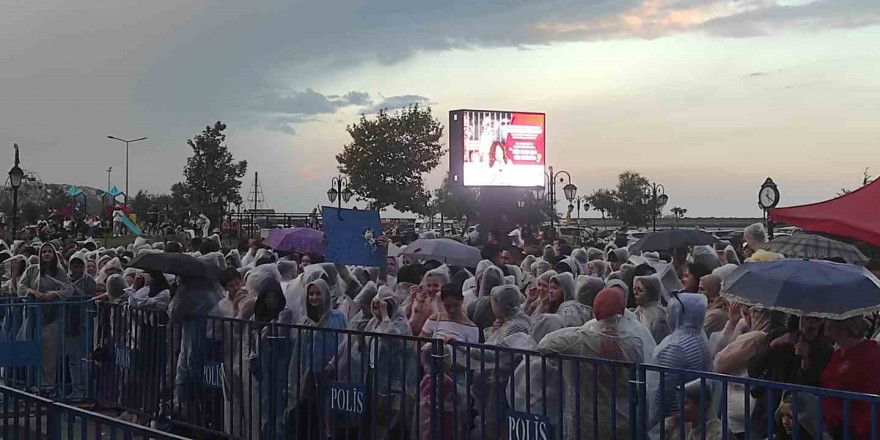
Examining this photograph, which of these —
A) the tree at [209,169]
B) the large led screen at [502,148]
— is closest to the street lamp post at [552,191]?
the large led screen at [502,148]

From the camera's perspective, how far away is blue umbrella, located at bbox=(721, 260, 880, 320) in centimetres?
487

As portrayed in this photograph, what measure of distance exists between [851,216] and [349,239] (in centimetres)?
496

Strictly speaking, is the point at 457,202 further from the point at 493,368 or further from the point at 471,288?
the point at 493,368

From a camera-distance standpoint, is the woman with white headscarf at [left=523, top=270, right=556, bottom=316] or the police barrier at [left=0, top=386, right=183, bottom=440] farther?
the woman with white headscarf at [left=523, top=270, right=556, bottom=316]

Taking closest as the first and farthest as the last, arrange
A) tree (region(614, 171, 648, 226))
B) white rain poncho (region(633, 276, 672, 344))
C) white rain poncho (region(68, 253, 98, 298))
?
white rain poncho (region(633, 276, 672, 344)) < white rain poncho (region(68, 253, 98, 298)) < tree (region(614, 171, 648, 226))

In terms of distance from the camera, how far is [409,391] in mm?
6332

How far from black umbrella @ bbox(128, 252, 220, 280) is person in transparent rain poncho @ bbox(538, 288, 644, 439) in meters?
3.89

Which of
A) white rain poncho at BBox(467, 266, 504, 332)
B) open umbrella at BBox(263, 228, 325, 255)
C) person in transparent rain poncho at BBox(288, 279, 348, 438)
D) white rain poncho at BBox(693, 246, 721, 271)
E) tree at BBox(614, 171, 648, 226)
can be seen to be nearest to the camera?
person in transparent rain poncho at BBox(288, 279, 348, 438)

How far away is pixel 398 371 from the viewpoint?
20.8ft

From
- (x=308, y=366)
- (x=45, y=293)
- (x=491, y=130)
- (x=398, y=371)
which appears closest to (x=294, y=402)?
(x=308, y=366)

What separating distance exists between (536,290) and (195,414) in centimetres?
342

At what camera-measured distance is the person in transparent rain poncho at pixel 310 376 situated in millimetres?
6812

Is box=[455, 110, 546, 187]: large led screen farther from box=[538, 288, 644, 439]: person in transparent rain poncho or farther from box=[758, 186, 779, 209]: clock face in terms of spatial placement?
box=[538, 288, 644, 439]: person in transparent rain poncho

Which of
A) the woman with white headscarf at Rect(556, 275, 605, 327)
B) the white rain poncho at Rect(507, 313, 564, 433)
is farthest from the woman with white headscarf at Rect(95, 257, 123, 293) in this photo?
the white rain poncho at Rect(507, 313, 564, 433)
